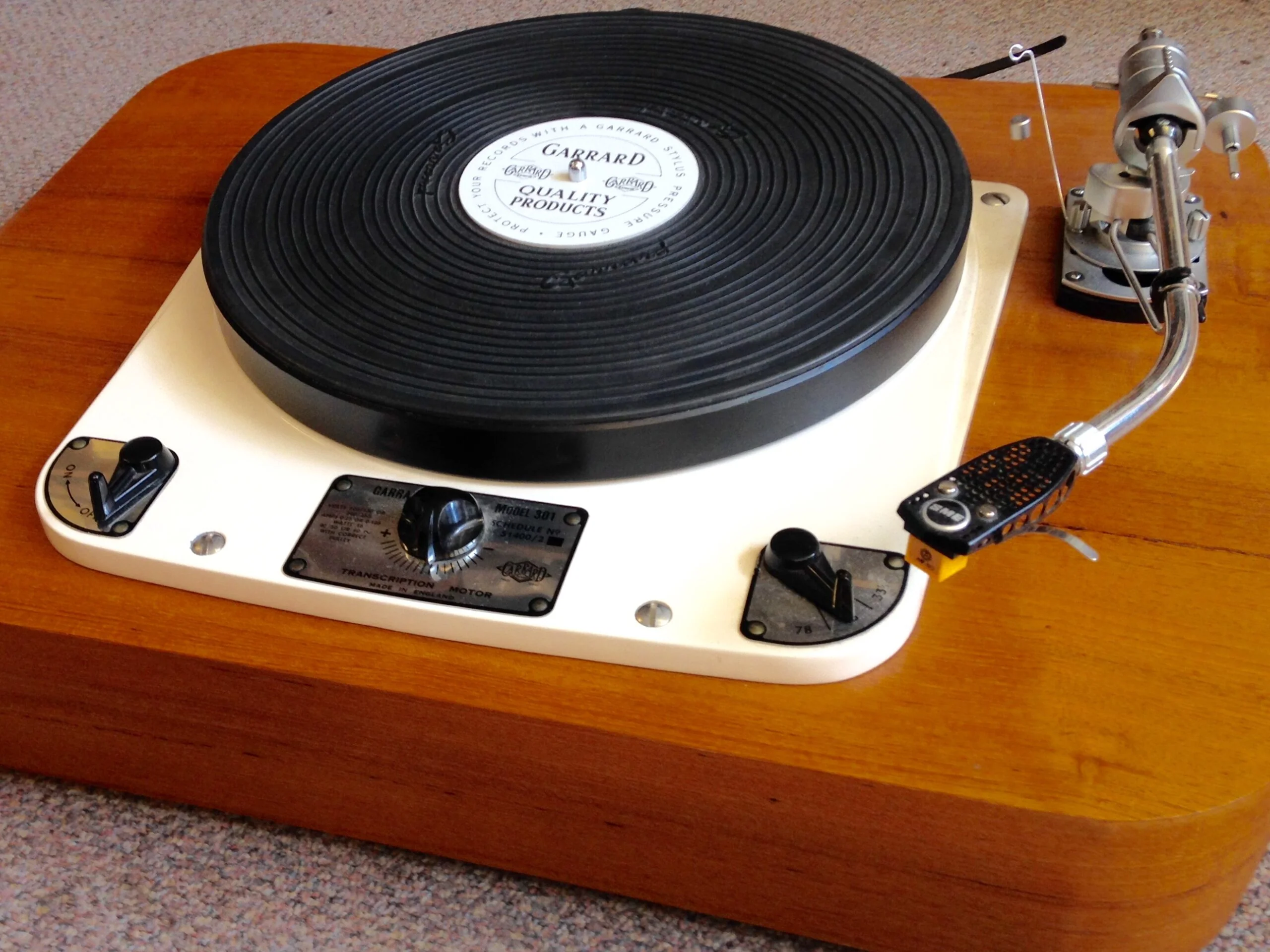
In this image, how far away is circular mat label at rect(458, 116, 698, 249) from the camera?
0.85 metres

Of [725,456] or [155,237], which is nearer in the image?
[725,456]

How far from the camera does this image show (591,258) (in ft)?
2.70

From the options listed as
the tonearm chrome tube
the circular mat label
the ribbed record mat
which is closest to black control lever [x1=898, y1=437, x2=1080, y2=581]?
the tonearm chrome tube

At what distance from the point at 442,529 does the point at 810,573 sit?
19cm

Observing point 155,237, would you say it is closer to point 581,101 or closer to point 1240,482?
point 581,101

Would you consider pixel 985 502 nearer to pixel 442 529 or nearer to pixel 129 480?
pixel 442 529

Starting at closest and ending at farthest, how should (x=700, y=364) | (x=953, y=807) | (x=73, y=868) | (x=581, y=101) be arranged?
1. (x=953, y=807)
2. (x=700, y=364)
3. (x=73, y=868)
4. (x=581, y=101)

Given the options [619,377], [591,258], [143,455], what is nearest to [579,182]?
[591,258]

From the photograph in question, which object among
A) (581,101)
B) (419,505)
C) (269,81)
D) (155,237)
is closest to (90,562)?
(419,505)

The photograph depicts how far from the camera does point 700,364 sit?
0.73 m

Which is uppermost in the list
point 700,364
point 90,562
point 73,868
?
point 700,364

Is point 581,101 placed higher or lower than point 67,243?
higher

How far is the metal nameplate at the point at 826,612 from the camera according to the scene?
66 cm

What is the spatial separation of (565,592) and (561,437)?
0.08 metres
